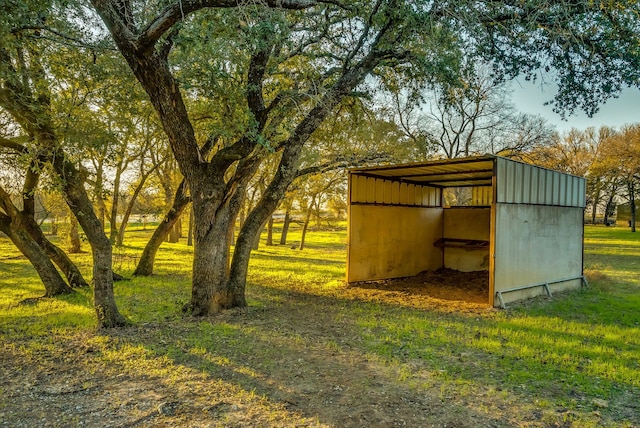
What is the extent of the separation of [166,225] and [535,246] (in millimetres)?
9263

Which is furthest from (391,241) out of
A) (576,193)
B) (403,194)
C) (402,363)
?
(402,363)

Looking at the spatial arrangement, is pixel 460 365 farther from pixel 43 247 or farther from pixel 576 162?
pixel 576 162

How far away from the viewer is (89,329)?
20.2ft

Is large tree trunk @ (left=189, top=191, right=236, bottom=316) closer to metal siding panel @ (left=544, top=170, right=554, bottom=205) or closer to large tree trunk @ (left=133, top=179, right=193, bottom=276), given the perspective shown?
large tree trunk @ (left=133, top=179, right=193, bottom=276)

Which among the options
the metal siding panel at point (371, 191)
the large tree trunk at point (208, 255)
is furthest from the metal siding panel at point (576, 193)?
the large tree trunk at point (208, 255)

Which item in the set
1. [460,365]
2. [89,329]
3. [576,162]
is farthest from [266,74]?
[576,162]

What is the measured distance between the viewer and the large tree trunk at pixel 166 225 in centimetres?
1096

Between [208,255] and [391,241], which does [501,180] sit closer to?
[391,241]

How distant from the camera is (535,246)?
9250mm

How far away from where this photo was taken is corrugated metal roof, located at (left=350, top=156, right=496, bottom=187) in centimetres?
872

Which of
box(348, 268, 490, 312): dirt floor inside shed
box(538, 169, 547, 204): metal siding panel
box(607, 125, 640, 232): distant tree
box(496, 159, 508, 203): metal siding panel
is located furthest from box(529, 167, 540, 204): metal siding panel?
box(607, 125, 640, 232): distant tree

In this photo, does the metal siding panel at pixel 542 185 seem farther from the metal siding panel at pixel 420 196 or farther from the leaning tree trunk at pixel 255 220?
the leaning tree trunk at pixel 255 220

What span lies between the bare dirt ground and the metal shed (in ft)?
13.5

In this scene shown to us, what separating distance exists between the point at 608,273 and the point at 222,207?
1269 centimetres
